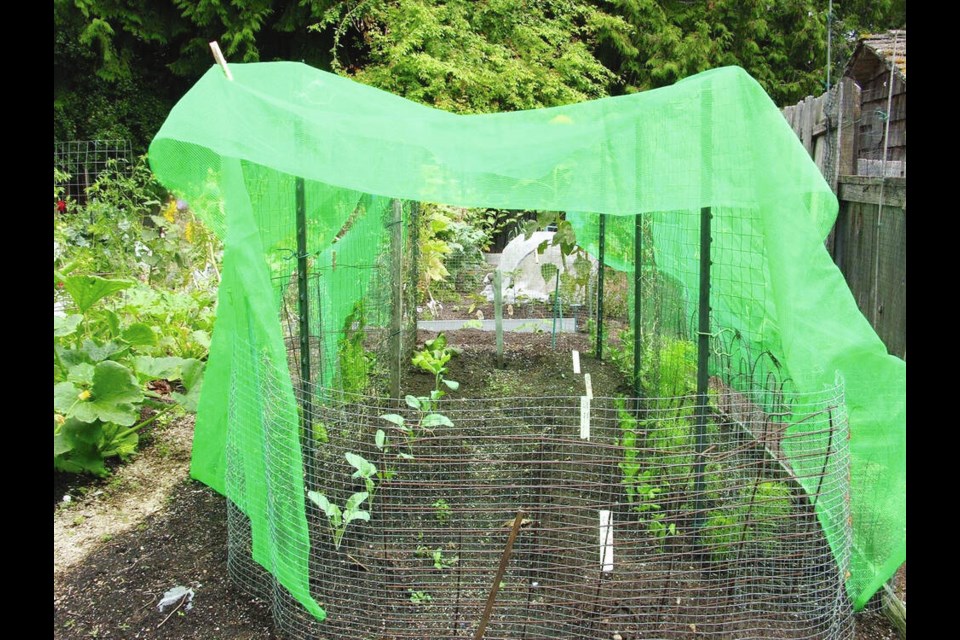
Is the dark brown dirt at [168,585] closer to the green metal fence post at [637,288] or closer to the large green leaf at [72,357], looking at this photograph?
the large green leaf at [72,357]

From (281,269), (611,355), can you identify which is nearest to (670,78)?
(611,355)

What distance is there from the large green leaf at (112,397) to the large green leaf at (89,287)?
0.60 m

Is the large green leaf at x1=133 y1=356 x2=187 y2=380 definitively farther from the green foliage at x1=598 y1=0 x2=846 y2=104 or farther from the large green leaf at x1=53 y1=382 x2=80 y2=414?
the green foliage at x1=598 y1=0 x2=846 y2=104

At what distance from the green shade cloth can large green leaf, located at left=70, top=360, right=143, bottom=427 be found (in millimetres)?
1074

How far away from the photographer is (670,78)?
13.3m

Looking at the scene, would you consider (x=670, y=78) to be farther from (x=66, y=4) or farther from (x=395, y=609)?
(x=395, y=609)

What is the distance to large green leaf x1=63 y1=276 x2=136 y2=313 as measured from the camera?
4188mm

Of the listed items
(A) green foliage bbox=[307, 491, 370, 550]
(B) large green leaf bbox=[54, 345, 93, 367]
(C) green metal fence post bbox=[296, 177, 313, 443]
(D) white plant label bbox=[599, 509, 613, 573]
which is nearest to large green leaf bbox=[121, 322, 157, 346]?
(B) large green leaf bbox=[54, 345, 93, 367]

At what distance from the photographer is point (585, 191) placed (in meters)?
2.71

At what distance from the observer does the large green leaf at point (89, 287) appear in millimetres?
4188

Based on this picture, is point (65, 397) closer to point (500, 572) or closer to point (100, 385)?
point (100, 385)

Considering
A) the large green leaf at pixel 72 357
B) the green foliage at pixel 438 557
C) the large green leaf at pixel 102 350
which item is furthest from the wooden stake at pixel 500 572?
the large green leaf at pixel 72 357

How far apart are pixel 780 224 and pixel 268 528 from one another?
83.0 inches

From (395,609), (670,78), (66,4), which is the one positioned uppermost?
(66,4)
